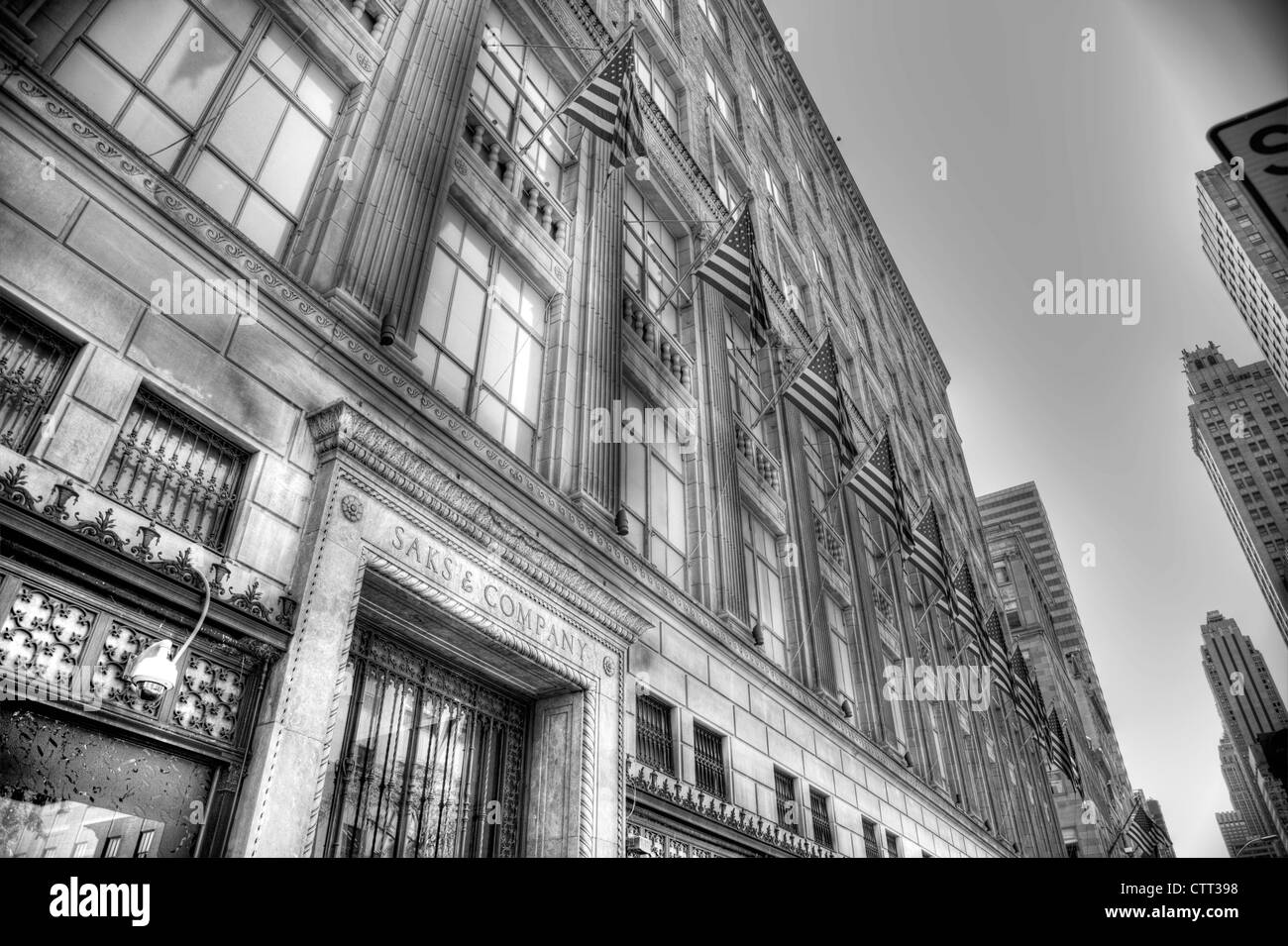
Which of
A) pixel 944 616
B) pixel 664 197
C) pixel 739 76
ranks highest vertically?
pixel 739 76

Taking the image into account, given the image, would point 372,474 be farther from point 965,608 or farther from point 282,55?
point 965,608

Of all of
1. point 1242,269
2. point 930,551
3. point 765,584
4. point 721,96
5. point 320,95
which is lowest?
point 765,584

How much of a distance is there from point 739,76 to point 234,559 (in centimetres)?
3255

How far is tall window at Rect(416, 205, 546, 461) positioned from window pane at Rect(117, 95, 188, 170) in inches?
141

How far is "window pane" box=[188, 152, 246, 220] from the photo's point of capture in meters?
9.29

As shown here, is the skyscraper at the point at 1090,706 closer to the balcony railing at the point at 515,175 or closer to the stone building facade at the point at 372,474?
the stone building facade at the point at 372,474

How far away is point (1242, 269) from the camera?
89.1 meters

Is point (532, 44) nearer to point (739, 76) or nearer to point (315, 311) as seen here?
point (315, 311)

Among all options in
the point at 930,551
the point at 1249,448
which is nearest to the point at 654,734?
the point at 930,551

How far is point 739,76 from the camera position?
1352 inches

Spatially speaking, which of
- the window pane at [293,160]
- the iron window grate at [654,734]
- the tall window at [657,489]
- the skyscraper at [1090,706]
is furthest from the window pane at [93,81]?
the skyscraper at [1090,706]

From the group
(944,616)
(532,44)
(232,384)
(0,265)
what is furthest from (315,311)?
(944,616)

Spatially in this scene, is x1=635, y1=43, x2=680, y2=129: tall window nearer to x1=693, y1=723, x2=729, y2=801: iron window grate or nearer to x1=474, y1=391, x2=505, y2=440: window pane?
x1=474, y1=391, x2=505, y2=440: window pane

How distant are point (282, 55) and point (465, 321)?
4183mm
